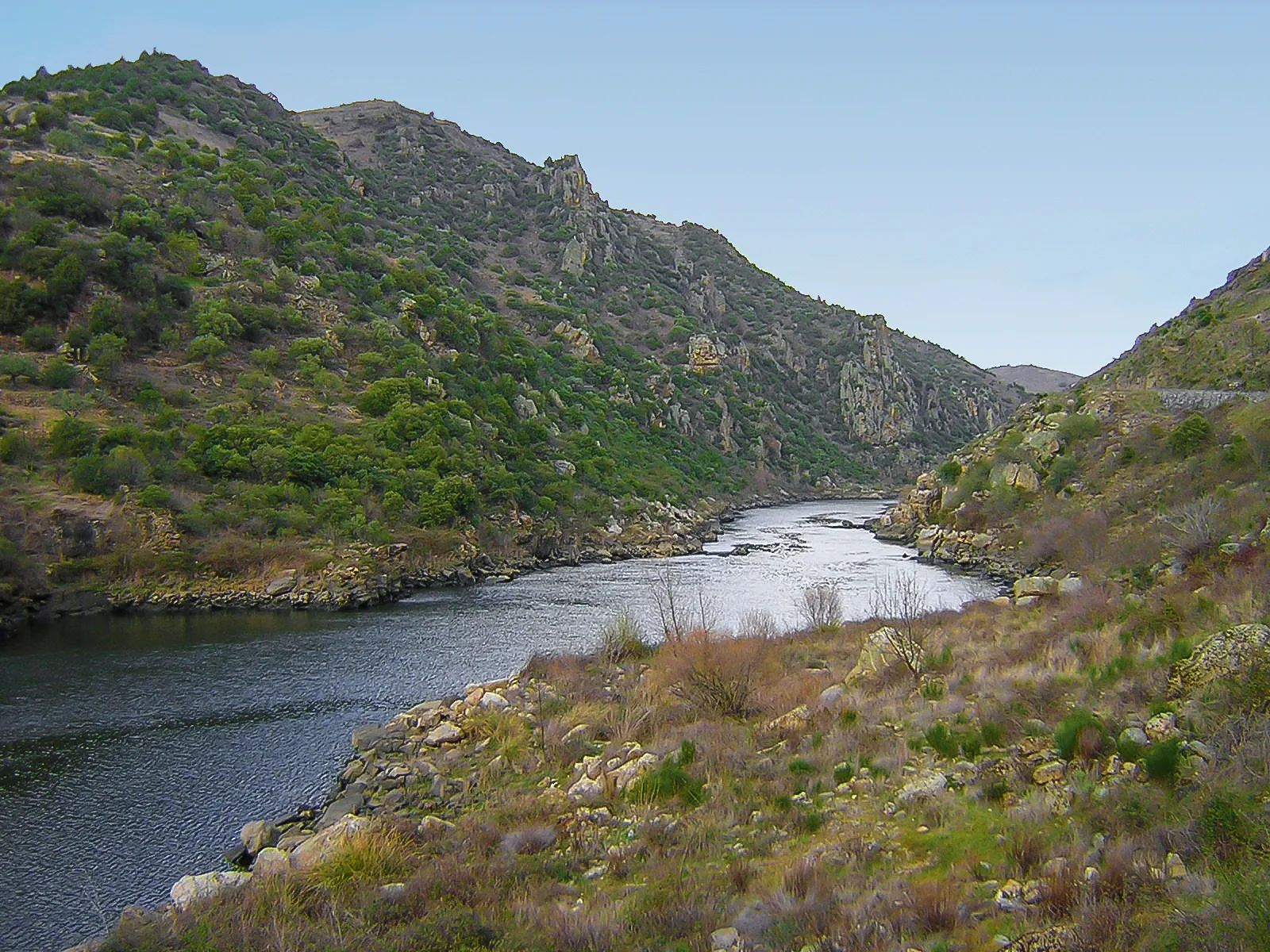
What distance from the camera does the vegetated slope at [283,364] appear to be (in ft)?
127

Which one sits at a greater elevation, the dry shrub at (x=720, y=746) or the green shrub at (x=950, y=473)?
the green shrub at (x=950, y=473)

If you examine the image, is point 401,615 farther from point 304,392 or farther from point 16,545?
point 304,392

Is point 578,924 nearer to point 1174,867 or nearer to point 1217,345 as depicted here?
point 1174,867

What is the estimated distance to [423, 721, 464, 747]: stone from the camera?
1692cm

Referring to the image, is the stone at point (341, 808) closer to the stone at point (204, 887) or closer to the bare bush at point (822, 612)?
the stone at point (204, 887)

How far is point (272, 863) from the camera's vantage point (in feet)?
35.1

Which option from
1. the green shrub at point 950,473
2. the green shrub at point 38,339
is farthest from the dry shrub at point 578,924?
the green shrub at point 950,473

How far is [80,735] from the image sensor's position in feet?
62.0

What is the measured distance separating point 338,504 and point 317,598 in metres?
7.77

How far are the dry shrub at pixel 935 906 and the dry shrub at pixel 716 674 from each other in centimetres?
919

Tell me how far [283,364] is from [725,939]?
54525 millimetres

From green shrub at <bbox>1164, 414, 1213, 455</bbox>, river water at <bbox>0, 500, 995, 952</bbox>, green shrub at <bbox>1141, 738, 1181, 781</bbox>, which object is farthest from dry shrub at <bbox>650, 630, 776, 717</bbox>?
green shrub at <bbox>1164, 414, 1213, 455</bbox>

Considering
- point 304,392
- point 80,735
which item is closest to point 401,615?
point 80,735

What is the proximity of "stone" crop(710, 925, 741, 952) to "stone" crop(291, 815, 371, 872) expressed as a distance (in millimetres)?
5767
